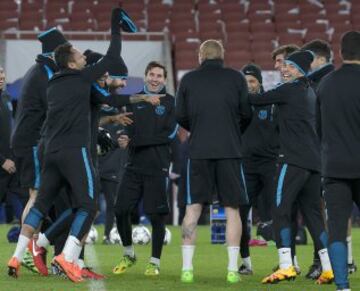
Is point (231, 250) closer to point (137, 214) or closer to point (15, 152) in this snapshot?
point (15, 152)

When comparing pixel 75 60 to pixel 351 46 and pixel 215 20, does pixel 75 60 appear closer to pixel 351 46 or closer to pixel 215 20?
pixel 351 46

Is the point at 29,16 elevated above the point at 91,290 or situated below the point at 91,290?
above

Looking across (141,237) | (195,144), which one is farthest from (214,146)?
(141,237)

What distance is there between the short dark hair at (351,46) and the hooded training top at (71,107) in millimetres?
2329

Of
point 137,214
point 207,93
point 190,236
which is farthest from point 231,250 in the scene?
point 137,214

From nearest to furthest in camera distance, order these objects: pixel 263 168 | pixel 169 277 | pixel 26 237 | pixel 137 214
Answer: pixel 26 237 → pixel 169 277 → pixel 263 168 → pixel 137 214

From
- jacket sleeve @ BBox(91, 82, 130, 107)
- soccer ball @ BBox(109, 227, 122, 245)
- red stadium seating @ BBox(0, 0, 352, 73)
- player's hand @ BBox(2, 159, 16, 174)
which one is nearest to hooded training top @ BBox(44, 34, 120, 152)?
jacket sleeve @ BBox(91, 82, 130, 107)

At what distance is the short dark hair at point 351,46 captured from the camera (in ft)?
26.2

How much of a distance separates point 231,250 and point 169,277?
0.88 meters

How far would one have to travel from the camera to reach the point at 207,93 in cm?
956

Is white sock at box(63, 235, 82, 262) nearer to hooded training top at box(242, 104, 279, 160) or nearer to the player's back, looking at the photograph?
the player's back

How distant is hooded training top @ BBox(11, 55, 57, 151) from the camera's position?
33.4 feet

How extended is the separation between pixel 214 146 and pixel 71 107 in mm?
1277

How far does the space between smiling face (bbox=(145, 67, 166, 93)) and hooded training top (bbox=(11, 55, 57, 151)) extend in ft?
3.30
